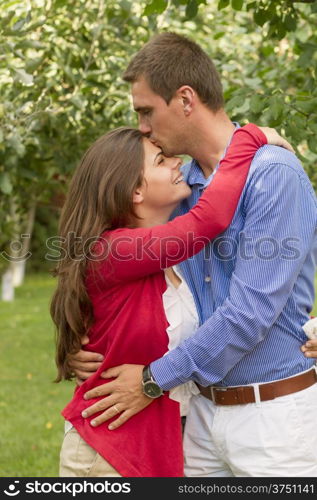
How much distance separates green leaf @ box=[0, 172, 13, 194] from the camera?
5.33 metres

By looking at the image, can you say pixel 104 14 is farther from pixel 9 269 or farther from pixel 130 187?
pixel 9 269

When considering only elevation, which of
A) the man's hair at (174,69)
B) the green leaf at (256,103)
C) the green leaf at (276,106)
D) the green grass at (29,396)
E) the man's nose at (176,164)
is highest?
the man's hair at (174,69)

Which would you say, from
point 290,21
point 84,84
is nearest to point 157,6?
point 290,21

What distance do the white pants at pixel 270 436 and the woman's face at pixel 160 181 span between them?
2.60ft

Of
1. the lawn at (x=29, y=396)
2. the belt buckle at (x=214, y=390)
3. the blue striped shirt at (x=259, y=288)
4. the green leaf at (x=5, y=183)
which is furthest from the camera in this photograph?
the lawn at (x=29, y=396)

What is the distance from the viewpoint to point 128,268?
119 inches

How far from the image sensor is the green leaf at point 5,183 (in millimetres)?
5330

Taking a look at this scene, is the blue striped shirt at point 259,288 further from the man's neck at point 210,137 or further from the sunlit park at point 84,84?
the sunlit park at point 84,84

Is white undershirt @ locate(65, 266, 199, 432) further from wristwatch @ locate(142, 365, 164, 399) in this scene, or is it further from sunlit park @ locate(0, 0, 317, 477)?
sunlit park @ locate(0, 0, 317, 477)

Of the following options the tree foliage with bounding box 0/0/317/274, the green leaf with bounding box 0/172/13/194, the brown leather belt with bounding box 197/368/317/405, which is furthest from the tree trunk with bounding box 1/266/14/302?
the brown leather belt with bounding box 197/368/317/405

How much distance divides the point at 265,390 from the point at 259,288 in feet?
1.30

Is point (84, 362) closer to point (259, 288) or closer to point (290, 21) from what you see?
point (259, 288)

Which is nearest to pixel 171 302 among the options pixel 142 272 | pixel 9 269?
pixel 142 272

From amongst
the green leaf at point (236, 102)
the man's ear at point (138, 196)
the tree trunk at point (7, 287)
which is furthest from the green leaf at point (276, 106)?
the tree trunk at point (7, 287)
